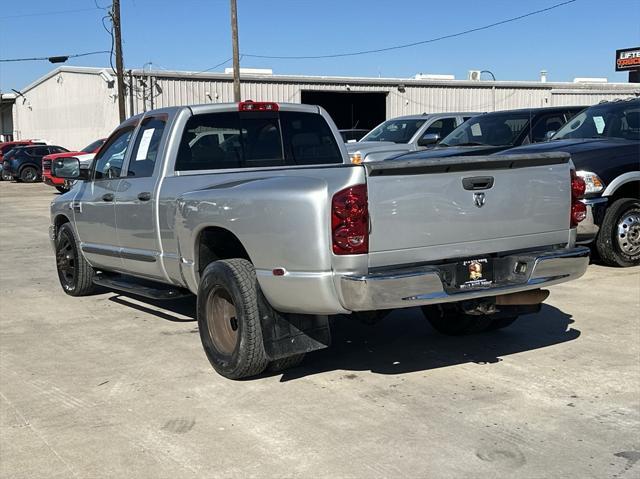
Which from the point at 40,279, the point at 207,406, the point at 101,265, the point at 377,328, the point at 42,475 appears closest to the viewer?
the point at 42,475

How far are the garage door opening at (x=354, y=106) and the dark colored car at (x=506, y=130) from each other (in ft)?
77.0

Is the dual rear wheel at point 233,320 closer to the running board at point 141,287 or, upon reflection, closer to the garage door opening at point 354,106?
the running board at point 141,287

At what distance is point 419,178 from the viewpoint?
439 centimetres

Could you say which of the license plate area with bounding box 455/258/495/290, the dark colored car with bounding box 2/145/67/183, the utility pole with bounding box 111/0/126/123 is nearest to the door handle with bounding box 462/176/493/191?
the license plate area with bounding box 455/258/495/290

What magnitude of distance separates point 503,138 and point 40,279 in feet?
23.2

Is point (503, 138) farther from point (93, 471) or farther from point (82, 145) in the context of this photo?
point (82, 145)

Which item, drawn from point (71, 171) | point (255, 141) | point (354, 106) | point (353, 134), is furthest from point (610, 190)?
point (354, 106)

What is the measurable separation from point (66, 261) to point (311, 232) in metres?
4.65

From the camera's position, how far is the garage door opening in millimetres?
36062

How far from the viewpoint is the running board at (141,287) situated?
614cm

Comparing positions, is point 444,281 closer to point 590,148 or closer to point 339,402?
point 339,402

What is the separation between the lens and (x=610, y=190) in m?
8.56

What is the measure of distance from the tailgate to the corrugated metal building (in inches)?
1023

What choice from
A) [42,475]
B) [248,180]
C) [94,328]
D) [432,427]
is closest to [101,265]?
[94,328]
